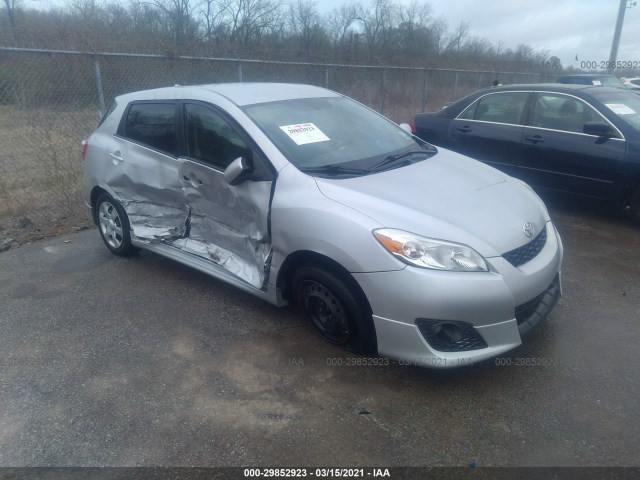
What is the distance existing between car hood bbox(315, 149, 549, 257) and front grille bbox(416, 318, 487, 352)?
1.43 ft

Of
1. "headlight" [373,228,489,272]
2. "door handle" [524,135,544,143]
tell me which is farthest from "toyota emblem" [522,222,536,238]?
"door handle" [524,135,544,143]

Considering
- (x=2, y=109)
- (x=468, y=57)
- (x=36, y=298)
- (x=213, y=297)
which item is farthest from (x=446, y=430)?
(x=468, y=57)

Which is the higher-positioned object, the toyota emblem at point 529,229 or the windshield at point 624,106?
the windshield at point 624,106

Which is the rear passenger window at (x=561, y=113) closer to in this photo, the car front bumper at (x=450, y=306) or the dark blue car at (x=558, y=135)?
the dark blue car at (x=558, y=135)

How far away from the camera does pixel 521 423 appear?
2.65 m

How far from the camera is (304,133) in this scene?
3660 millimetres

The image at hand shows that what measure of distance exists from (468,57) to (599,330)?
1116 inches

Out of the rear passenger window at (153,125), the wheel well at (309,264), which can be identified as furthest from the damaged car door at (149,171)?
the wheel well at (309,264)

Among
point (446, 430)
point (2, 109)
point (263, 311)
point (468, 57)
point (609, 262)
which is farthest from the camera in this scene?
point (468, 57)

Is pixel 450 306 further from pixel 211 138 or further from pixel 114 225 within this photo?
pixel 114 225

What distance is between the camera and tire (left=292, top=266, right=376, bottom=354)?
2961 millimetres

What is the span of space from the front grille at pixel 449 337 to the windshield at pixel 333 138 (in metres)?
1.19

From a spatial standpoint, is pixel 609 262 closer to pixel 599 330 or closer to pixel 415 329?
pixel 599 330

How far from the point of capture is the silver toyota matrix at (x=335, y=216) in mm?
2762
